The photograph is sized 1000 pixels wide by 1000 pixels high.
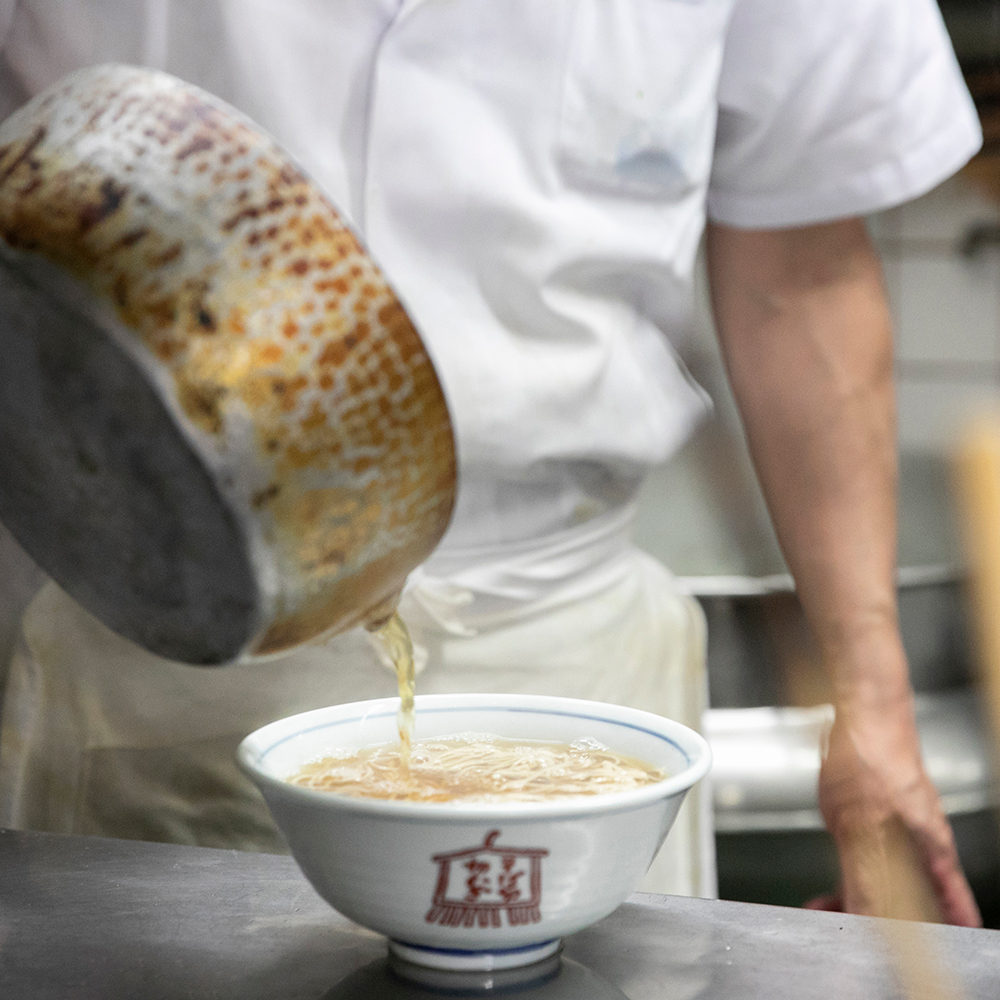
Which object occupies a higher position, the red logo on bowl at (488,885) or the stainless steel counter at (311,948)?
the red logo on bowl at (488,885)

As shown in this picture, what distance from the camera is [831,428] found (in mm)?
846

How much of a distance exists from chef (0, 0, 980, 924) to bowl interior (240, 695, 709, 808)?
9.1 inches

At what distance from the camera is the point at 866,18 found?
2.54 ft

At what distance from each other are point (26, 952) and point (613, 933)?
0.80ft

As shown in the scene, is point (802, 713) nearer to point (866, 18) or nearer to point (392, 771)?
point (866, 18)

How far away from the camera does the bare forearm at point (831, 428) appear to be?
0.84m

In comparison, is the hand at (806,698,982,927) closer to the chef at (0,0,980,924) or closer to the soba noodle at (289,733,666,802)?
the chef at (0,0,980,924)

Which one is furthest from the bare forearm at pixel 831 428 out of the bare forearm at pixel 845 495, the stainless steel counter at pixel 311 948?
the stainless steel counter at pixel 311 948

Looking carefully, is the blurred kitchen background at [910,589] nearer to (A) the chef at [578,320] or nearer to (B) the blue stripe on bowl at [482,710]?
(A) the chef at [578,320]

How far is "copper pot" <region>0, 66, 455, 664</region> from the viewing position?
34cm

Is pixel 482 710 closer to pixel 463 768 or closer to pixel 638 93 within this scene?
pixel 463 768

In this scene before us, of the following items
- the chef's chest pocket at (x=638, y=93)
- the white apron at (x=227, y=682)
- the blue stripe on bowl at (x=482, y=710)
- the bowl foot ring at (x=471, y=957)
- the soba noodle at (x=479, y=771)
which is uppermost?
the chef's chest pocket at (x=638, y=93)

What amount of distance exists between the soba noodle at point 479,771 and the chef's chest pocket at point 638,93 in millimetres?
401

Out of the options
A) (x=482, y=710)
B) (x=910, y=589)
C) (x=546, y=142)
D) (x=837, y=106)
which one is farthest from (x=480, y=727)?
(x=910, y=589)
